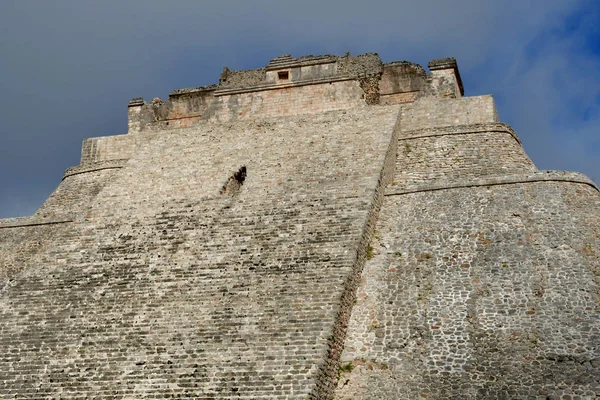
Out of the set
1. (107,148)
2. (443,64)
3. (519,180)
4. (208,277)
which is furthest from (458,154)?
(107,148)

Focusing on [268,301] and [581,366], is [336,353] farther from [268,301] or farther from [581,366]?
[581,366]

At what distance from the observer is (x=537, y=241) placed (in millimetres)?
11086

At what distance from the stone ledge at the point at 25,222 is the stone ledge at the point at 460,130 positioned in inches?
291

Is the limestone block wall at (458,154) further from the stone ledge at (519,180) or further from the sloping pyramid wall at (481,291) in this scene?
the stone ledge at (519,180)

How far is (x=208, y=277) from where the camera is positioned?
11.2 meters

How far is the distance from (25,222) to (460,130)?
9389mm

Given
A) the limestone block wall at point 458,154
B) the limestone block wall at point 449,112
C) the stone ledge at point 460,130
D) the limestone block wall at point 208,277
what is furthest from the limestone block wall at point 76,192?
the limestone block wall at point 449,112

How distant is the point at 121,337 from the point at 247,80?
8.81 meters

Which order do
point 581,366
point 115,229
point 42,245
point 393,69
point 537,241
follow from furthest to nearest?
point 393,69 < point 42,245 < point 115,229 < point 537,241 < point 581,366

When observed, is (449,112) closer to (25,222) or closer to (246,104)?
(246,104)

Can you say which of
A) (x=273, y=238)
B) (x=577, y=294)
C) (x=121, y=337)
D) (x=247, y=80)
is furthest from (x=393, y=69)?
(x=121, y=337)

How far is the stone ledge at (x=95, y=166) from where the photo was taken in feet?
55.1

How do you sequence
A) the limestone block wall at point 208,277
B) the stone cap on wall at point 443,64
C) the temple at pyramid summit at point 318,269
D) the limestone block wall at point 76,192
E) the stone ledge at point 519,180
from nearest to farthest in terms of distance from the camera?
the temple at pyramid summit at point 318,269 < the limestone block wall at point 208,277 < the stone ledge at point 519,180 < the limestone block wall at point 76,192 < the stone cap on wall at point 443,64

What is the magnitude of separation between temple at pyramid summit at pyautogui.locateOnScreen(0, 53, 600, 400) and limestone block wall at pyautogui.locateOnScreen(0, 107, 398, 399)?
3cm
